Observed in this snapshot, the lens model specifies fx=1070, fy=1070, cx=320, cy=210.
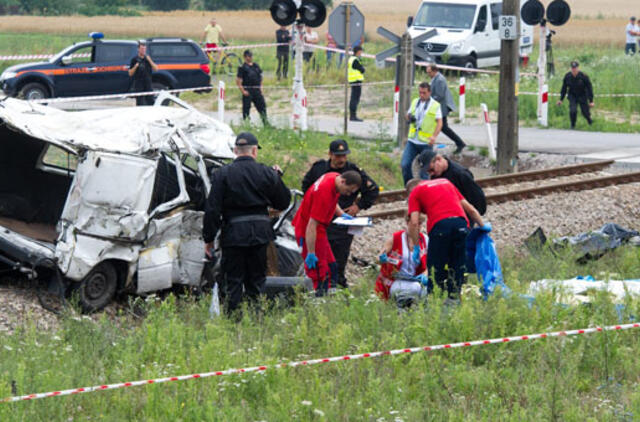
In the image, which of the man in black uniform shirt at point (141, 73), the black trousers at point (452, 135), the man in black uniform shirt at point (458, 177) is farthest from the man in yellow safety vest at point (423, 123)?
the man in black uniform shirt at point (141, 73)

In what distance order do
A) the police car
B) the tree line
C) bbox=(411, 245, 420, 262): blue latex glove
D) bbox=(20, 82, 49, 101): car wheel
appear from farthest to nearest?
the tree line
the police car
bbox=(20, 82, 49, 101): car wheel
bbox=(411, 245, 420, 262): blue latex glove

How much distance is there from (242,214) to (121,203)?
1.36 m

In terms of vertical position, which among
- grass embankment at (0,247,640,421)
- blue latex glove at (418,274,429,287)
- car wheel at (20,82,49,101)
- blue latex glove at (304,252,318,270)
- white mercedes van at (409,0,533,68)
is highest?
white mercedes van at (409,0,533,68)

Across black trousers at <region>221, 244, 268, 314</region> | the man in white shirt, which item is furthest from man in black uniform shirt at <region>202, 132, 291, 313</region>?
the man in white shirt

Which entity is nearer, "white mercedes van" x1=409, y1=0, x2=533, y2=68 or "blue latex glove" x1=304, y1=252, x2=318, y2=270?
"blue latex glove" x1=304, y1=252, x2=318, y2=270

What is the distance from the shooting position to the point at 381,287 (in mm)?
9914

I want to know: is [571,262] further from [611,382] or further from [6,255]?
[6,255]

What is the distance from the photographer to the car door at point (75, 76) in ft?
80.9

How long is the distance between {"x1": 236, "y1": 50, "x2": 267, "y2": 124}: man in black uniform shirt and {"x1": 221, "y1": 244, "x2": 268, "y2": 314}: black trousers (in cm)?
1213

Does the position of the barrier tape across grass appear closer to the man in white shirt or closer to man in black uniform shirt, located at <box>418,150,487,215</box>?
man in black uniform shirt, located at <box>418,150,487,215</box>

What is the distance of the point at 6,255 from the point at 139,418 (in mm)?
3669

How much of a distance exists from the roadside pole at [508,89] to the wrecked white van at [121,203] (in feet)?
27.1

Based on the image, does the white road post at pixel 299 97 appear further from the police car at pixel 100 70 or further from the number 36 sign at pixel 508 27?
the police car at pixel 100 70

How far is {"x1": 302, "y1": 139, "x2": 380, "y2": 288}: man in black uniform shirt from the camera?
10141mm
